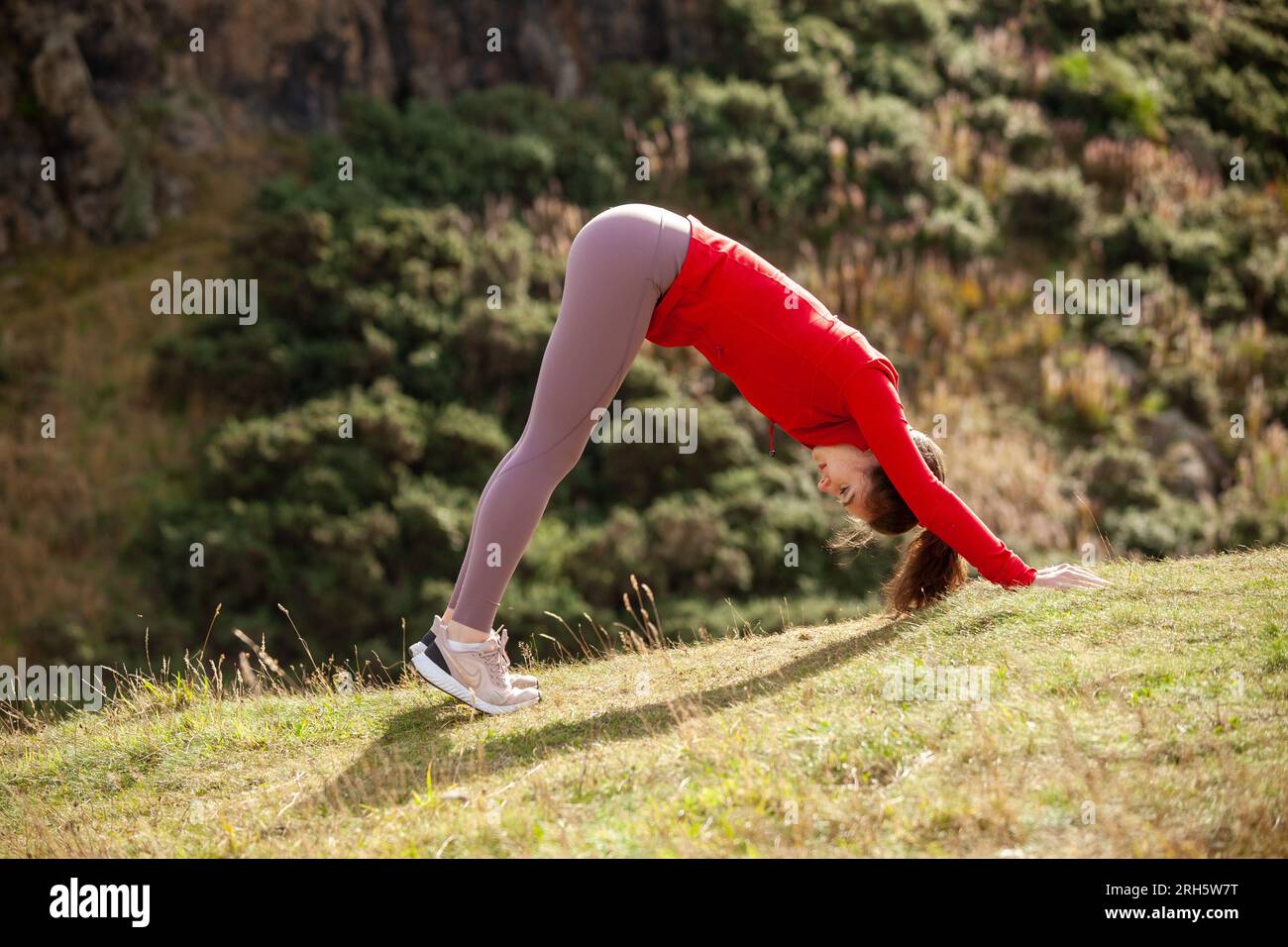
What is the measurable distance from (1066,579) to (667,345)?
2.04 meters

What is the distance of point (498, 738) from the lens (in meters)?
4.57

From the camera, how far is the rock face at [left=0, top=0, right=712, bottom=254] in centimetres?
1409

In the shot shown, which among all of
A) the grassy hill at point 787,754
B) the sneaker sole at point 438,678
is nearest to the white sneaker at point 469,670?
the sneaker sole at point 438,678

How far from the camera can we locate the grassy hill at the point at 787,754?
334 cm

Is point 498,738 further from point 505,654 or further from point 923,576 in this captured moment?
point 923,576

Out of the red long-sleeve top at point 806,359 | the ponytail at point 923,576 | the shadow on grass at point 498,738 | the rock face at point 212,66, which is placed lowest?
the shadow on grass at point 498,738

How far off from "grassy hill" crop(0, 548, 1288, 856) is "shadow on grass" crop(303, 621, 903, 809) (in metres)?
0.02

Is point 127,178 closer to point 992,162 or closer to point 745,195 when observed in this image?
point 745,195

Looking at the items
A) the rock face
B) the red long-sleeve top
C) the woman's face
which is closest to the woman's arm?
the red long-sleeve top

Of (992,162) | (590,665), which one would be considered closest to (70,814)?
(590,665)

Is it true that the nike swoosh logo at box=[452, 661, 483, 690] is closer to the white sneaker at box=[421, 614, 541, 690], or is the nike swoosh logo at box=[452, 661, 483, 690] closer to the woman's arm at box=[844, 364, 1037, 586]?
the white sneaker at box=[421, 614, 541, 690]

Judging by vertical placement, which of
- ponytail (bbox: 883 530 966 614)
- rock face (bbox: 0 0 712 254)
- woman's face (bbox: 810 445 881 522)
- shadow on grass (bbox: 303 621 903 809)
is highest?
rock face (bbox: 0 0 712 254)

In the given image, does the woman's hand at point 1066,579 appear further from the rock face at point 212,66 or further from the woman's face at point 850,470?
the rock face at point 212,66

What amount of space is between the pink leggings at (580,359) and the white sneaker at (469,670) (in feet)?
0.66
